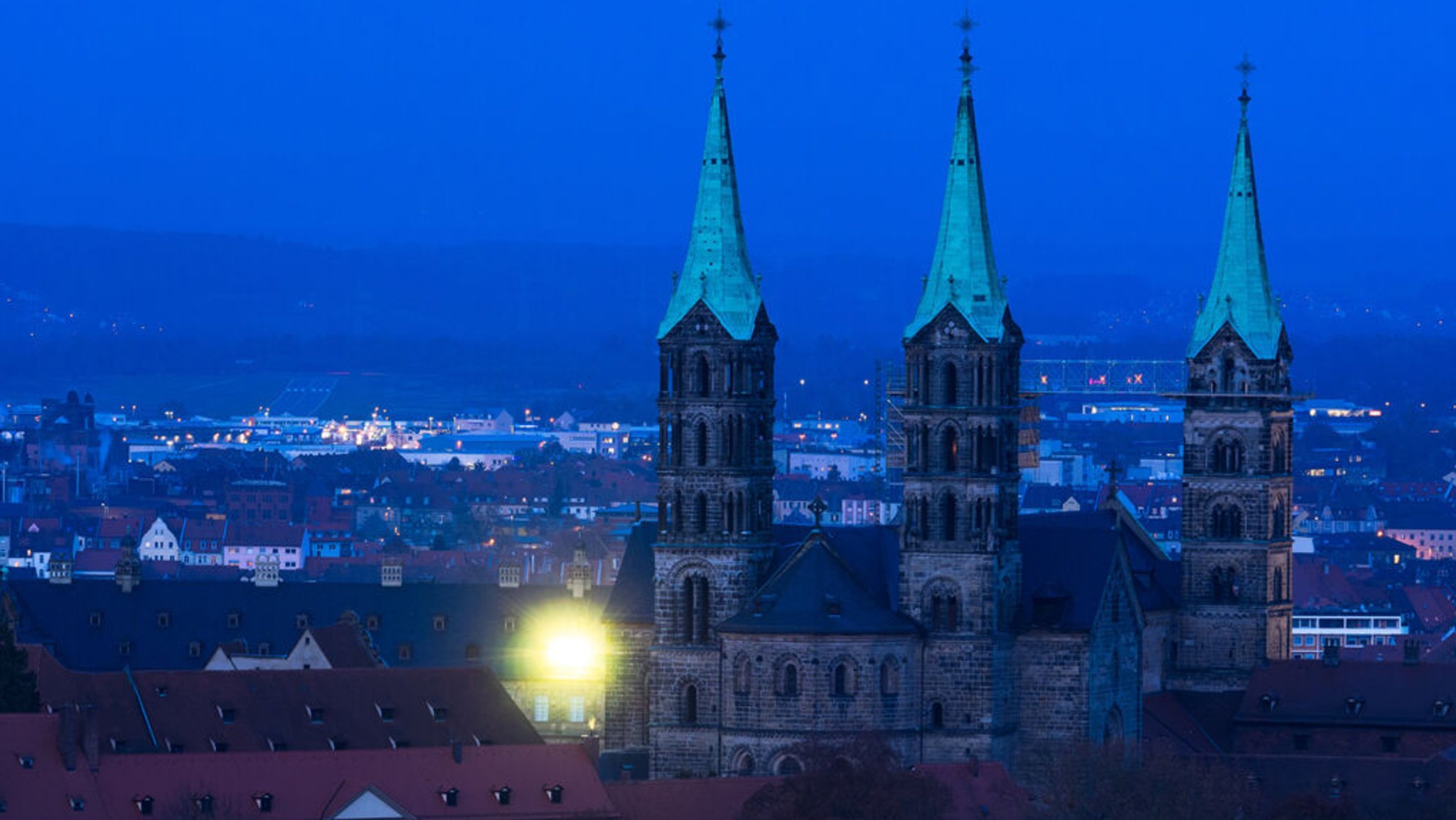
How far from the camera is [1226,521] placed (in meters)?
139

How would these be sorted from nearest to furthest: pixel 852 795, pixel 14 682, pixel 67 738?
pixel 852 795 < pixel 67 738 < pixel 14 682

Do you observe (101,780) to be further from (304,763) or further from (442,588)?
(442,588)

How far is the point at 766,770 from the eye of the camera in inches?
4756

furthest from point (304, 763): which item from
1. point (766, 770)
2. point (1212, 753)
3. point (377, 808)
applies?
point (1212, 753)

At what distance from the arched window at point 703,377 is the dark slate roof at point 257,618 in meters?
22.8

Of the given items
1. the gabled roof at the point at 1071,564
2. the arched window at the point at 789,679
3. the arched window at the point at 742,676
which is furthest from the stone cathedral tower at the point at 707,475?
the gabled roof at the point at 1071,564

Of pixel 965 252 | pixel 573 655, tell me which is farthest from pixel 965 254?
pixel 573 655

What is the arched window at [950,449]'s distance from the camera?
403 ft

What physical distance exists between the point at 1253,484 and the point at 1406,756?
12.9 m

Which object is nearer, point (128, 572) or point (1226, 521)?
point (1226, 521)

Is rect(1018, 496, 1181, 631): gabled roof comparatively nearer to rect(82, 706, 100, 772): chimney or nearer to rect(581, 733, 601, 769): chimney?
rect(581, 733, 601, 769): chimney

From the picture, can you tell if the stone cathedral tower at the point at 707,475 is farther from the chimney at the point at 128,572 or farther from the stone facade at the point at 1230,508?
the chimney at the point at 128,572

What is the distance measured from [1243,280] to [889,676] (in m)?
22.8

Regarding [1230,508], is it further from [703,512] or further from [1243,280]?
[703,512]
